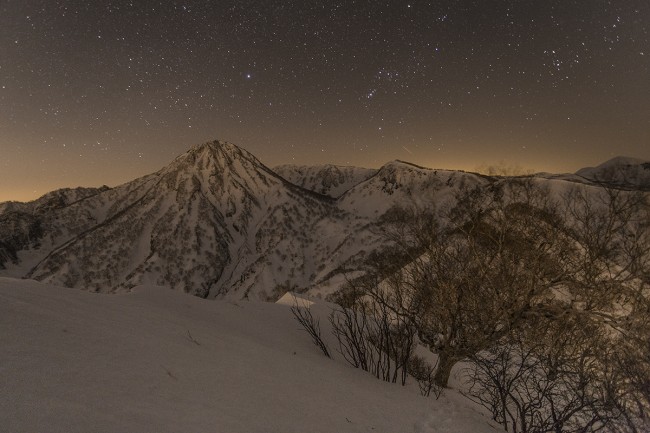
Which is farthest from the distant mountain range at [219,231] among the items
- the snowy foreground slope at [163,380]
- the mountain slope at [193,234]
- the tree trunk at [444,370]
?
the snowy foreground slope at [163,380]

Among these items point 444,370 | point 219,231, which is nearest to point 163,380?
point 444,370

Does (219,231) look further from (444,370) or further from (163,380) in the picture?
(163,380)

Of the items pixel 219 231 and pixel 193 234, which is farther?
pixel 219 231

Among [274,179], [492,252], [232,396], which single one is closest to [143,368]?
[232,396]

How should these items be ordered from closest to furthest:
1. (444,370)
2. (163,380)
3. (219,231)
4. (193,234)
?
(163,380)
(444,370)
(193,234)
(219,231)

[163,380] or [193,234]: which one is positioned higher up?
[163,380]

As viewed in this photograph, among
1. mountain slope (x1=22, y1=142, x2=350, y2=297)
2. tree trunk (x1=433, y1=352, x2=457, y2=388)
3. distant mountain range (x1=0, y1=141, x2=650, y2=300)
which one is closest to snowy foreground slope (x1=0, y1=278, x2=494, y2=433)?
tree trunk (x1=433, y1=352, x2=457, y2=388)

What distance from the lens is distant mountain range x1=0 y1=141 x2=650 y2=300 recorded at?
9719 centimetres

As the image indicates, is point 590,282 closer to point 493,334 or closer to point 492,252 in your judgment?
point 492,252

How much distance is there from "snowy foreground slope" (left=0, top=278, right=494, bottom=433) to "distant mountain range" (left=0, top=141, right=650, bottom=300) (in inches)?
2848

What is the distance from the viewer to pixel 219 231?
119m

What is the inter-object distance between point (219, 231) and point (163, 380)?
120226mm

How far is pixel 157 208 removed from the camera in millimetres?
126688

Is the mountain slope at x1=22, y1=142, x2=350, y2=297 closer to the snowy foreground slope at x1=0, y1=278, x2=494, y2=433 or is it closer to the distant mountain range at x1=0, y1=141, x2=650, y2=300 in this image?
the distant mountain range at x1=0, y1=141, x2=650, y2=300
